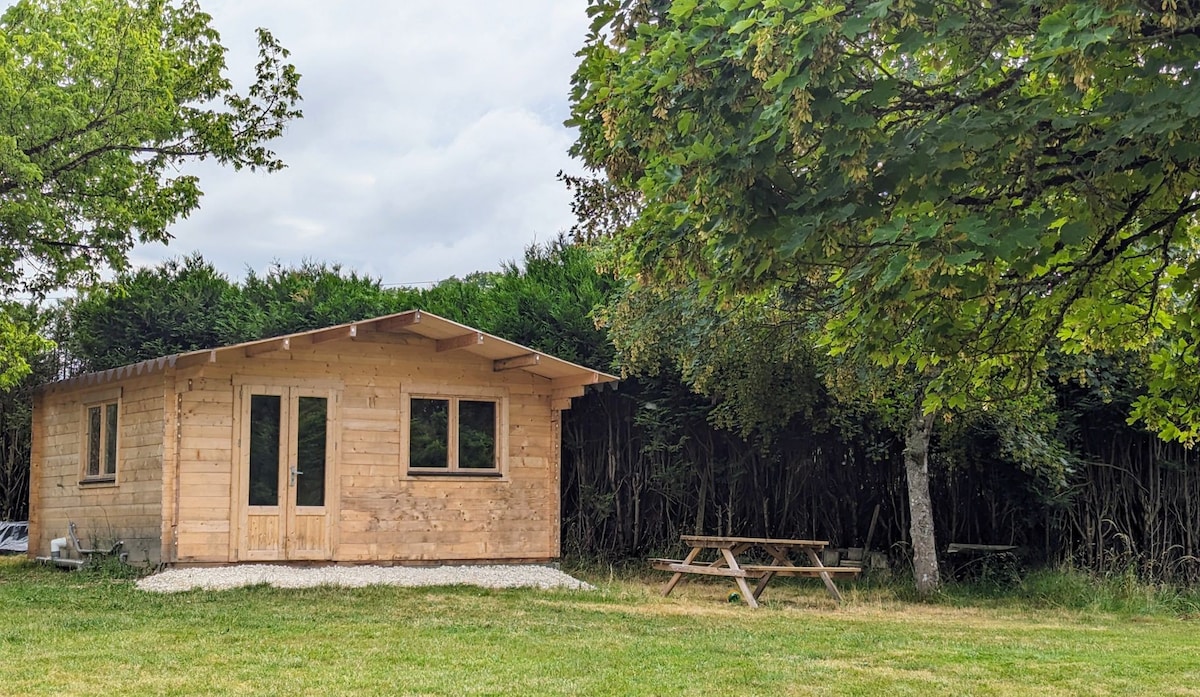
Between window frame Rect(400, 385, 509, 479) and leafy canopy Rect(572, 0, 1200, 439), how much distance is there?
7.44m

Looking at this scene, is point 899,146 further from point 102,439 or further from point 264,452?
point 102,439

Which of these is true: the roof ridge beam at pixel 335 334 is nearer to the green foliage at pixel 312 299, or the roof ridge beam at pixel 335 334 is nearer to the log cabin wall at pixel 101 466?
the log cabin wall at pixel 101 466

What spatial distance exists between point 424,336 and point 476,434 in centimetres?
128

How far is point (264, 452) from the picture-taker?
477 inches

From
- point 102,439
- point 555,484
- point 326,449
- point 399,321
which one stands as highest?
point 399,321

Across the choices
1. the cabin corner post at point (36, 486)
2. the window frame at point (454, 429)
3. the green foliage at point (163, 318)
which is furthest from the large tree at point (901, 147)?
the green foliage at point (163, 318)

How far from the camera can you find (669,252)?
541 cm

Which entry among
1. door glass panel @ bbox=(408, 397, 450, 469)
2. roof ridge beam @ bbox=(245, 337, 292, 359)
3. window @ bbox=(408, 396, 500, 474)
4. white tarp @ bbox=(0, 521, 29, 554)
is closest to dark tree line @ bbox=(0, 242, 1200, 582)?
white tarp @ bbox=(0, 521, 29, 554)

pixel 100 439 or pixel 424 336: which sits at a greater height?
pixel 424 336

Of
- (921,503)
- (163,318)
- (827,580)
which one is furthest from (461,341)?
(163,318)

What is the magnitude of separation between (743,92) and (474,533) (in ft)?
30.2

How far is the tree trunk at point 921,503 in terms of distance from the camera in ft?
39.3

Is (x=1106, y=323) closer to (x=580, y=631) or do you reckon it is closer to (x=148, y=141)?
(x=580, y=631)

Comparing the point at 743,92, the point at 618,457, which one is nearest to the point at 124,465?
the point at 618,457
